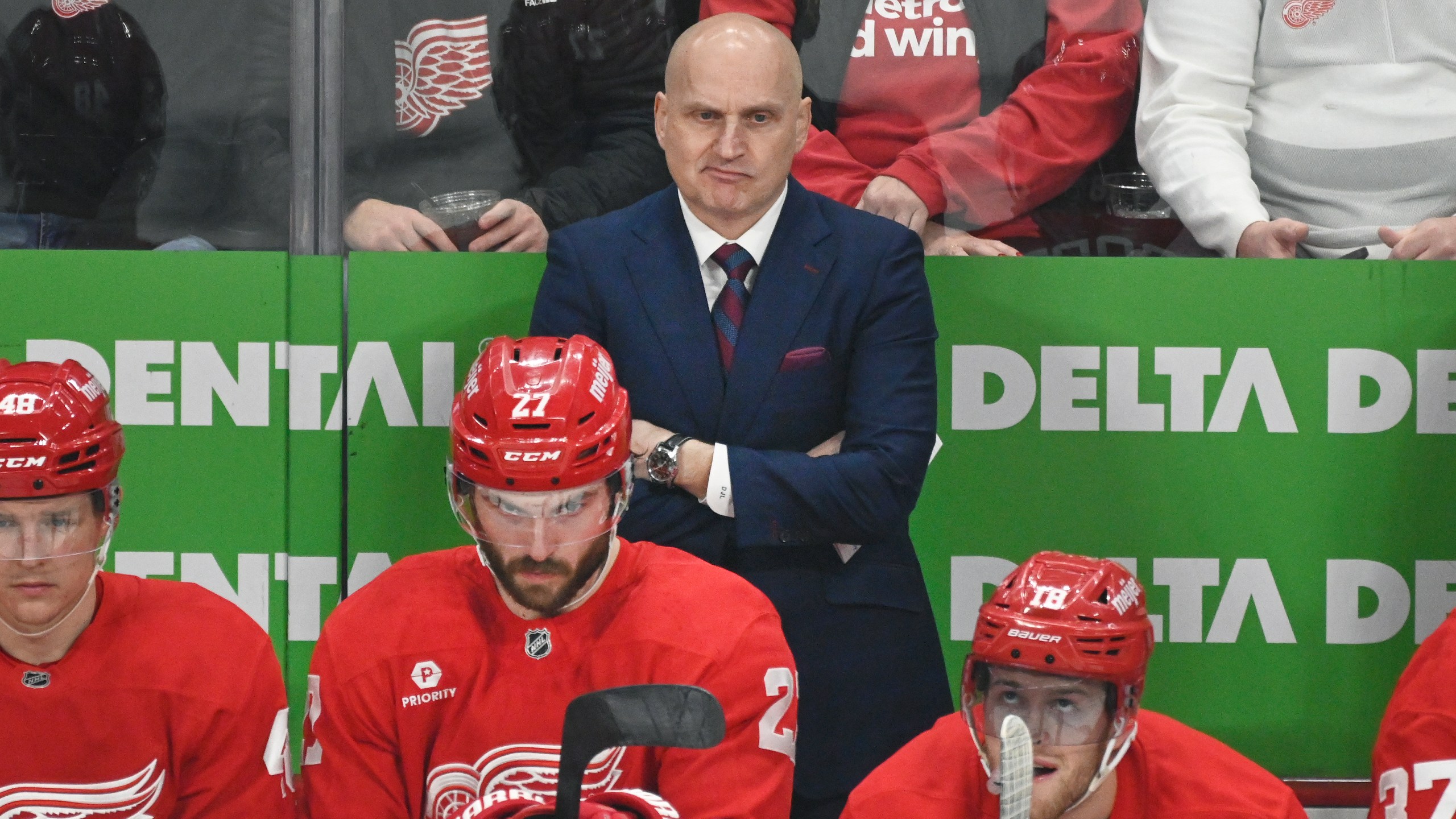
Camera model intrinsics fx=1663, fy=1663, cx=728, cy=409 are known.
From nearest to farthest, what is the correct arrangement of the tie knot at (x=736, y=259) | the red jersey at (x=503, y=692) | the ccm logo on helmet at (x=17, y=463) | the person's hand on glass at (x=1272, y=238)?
1. the red jersey at (x=503, y=692)
2. the ccm logo on helmet at (x=17, y=463)
3. the tie knot at (x=736, y=259)
4. the person's hand on glass at (x=1272, y=238)

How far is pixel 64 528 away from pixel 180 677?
0.29 metres

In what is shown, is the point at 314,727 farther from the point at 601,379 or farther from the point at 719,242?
the point at 719,242

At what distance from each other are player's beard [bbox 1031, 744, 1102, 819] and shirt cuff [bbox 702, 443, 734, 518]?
2.42ft

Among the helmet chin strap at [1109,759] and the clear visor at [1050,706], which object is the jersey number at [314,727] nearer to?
the clear visor at [1050,706]

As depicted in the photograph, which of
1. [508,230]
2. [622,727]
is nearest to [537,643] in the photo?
[622,727]

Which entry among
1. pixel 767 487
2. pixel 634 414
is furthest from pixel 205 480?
pixel 767 487

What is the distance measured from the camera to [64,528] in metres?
2.53

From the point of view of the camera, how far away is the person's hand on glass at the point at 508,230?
3.39m

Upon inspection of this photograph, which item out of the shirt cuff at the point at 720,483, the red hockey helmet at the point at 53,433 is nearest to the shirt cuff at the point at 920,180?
the shirt cuff at the point at 720,483

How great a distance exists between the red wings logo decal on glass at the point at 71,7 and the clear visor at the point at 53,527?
→ 131cm

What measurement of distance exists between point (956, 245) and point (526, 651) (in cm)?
144

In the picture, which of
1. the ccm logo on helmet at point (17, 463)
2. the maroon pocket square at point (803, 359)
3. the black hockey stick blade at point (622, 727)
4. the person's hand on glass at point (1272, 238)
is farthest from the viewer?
the person's hand on glass at point (1272, 238)

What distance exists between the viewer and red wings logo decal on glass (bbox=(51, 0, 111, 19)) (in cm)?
340

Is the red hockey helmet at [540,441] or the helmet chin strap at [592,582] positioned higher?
the red hockey helmet at [540,441]
